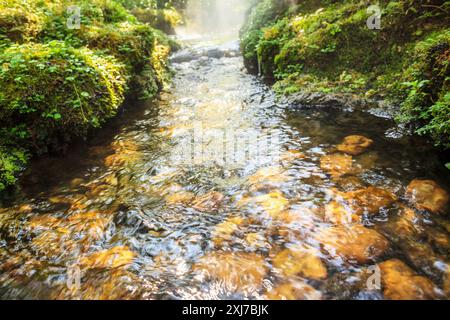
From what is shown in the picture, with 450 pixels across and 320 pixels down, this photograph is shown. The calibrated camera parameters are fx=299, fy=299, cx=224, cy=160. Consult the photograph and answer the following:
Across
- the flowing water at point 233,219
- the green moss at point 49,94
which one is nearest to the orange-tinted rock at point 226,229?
the flowing water at point 233,219

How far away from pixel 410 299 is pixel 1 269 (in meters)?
3.90

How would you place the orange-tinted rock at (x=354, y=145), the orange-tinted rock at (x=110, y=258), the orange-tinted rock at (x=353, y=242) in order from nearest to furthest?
the orange-tinted rock at (x=353, y=242) → the orange-tinted rock at (x=110, y=258) → the orange-tinted rock at (x=354, y=145)

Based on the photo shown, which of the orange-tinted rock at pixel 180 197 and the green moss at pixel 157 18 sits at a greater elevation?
the green moss at pixel 157 18

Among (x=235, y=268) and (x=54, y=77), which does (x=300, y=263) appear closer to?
(x=235, y=268)

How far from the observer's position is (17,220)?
3.78 metres

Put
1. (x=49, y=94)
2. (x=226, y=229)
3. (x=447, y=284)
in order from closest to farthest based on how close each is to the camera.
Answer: (x=447, y=284) → (x=226, y=229) → (x=49, y=94)

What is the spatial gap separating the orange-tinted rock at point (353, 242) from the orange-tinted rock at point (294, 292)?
0.53 m

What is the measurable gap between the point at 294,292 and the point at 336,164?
2.42m

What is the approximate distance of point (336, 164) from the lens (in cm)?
453

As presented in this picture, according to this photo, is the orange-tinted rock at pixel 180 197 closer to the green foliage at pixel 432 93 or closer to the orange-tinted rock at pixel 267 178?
the orange-tinted rock at pixel 267 178

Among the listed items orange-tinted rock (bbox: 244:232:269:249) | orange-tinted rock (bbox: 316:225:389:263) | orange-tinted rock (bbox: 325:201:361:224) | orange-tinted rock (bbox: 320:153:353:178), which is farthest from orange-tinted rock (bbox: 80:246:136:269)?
orange-tinted rock (bbox: 320:153:353:178)

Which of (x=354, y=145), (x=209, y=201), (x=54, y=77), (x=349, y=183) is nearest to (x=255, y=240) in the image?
(x=209, y=201)

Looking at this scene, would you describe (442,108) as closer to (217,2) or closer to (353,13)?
(353,13)

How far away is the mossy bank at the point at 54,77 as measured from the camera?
4.91 m
